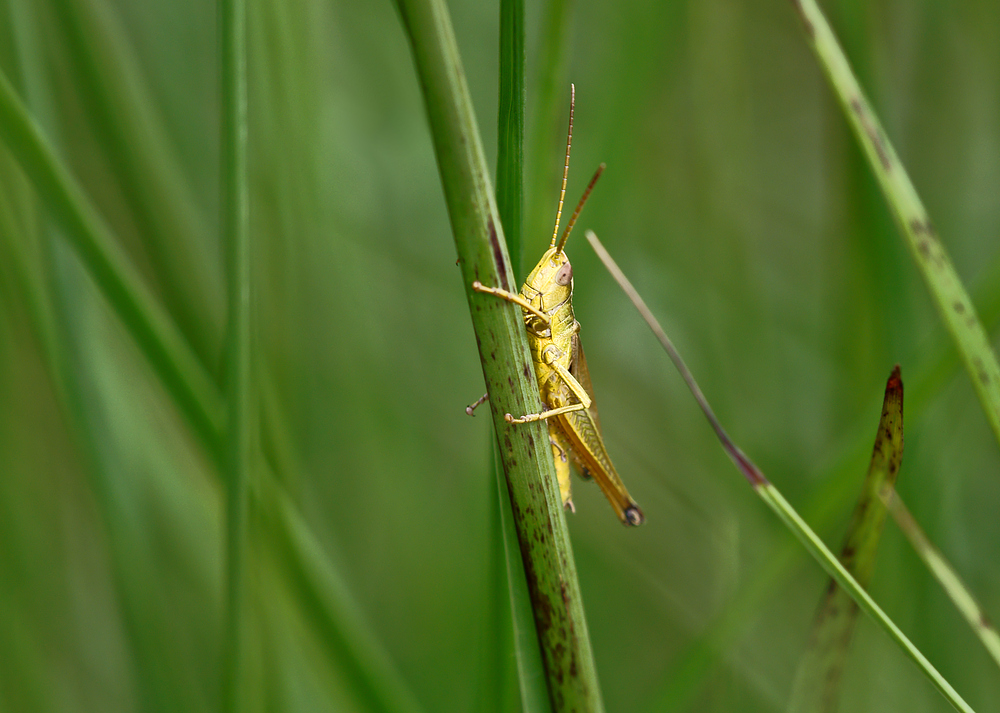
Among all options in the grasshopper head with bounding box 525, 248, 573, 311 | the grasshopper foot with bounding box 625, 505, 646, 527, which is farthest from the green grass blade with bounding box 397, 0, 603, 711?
the grasshopper foot with bounding box 625, 505, 646, 527

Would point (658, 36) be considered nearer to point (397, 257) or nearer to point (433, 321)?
point (397, 257)

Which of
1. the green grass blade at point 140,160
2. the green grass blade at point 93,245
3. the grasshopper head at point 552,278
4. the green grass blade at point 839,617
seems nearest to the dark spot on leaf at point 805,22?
the green grass blade at point 839,617

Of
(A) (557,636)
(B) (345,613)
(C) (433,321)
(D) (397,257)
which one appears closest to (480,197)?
(A) (557,636)

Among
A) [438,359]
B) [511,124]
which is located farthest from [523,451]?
A: [438,359]

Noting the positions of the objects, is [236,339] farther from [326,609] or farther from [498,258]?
[326,609]

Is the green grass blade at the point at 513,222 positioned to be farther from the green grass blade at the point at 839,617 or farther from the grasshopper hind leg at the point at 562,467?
the grasshopper hind leg at the point at 562,467

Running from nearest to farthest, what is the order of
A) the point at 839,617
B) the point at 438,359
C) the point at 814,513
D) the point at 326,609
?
the point at 839,617
the point at 326,609
the point at 814,513
the point at 438,359

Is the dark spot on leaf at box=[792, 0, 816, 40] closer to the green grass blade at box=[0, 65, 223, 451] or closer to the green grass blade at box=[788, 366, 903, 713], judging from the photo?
the green grass blade at box=[788, 366, 903, 713]
